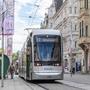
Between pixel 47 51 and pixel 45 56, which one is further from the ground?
pixel 47 51

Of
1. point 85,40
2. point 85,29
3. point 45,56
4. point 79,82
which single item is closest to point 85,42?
point 85,40

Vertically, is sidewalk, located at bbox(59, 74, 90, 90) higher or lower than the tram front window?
lower

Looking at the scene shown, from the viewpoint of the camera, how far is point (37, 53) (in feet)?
115

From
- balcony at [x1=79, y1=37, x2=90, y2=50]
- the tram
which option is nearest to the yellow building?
balcony at [x1=79, y1=37, x2=90, y2=50]

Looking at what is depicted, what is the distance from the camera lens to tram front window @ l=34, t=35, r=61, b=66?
3488 cm

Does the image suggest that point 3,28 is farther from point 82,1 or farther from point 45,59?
point 82,1

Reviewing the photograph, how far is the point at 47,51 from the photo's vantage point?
3509 cm

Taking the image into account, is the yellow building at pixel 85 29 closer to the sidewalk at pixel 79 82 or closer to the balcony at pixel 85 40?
the balcony at pixel 85 40

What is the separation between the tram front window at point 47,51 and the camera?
34875 mm

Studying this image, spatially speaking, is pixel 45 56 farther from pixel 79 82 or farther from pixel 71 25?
pixel 71 25

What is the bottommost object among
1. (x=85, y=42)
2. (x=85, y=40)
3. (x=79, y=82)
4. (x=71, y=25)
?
(x=79, y=82)

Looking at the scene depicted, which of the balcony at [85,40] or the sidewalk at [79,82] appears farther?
the balcony at [85,40]

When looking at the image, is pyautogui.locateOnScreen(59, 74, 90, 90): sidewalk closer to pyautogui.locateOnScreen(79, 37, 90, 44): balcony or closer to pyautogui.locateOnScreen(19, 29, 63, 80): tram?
pyautogui.locateOnScreen(19, 29, 63, 80): tram

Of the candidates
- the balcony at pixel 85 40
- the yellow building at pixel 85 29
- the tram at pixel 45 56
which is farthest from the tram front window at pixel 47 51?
the yellow building at pixel 85 29
